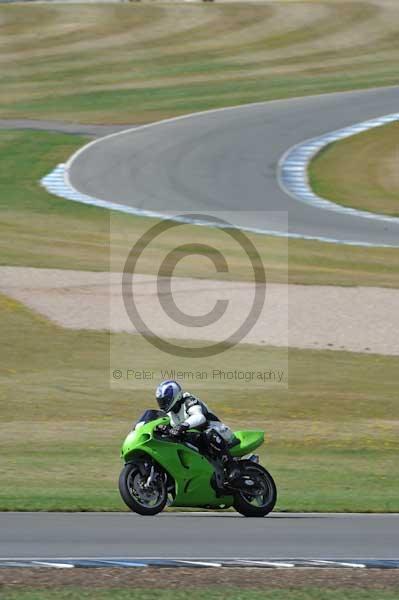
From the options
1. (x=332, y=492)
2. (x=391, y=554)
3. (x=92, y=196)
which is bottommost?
(x=92, y=196)

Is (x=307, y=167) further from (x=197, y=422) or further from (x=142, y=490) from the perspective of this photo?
(x=142, y=490)

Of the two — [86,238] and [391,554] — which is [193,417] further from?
[86,238]

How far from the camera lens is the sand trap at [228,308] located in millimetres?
→ 26031

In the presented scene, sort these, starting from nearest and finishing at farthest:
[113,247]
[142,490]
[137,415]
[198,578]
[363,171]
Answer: [198,578], [142,490], [137,415], [113,247], [363,171]

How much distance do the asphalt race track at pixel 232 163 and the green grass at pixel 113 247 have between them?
1.87 metres

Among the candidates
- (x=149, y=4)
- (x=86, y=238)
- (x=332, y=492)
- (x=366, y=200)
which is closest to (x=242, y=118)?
(x=366, y=200)

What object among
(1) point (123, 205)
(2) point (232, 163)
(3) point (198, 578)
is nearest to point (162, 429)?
(3) point (198, 578)

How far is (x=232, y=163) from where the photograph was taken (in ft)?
158

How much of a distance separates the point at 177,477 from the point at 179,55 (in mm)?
60677

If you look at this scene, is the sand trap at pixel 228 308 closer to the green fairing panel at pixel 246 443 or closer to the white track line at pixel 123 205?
the white track line at pixel 123 205

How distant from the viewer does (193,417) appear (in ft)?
45.8

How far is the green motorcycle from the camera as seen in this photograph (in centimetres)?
1391

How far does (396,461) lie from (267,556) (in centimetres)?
648

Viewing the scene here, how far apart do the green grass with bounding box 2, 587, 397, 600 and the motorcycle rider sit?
329 cm
